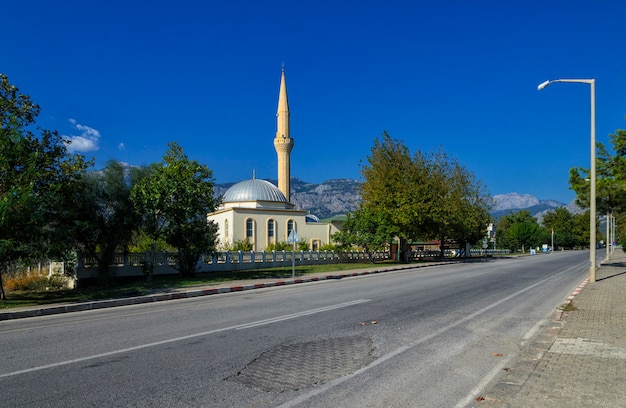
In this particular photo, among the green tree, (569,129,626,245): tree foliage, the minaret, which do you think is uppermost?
the minaret

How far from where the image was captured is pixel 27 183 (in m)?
15.6

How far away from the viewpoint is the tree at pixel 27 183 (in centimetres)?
1423

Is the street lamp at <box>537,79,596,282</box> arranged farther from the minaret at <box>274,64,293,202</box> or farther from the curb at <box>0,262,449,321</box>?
the minaret at <box>274,64,293,202</box>

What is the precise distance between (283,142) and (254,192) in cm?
1019

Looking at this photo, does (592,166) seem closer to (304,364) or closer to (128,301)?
(304,364)

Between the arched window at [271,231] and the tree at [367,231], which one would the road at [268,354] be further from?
the arched window at [271,231]

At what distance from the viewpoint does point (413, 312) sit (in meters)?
11.1

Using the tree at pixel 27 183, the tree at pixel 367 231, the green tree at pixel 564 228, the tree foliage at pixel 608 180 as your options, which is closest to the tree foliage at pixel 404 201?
the tree at pixel 367 231

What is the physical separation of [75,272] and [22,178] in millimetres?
7721

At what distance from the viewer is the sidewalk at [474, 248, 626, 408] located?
16.1 ft

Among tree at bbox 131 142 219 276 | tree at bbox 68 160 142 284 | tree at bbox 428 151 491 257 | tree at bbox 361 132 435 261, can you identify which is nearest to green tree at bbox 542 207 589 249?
tree at bbox 428 151 491 257

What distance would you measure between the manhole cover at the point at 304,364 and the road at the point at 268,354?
2cm

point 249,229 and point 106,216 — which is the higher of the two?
point 106,216

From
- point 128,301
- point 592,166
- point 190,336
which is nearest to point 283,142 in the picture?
point 592,166
